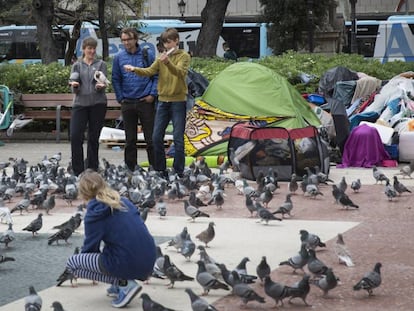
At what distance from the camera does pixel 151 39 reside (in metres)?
42.7

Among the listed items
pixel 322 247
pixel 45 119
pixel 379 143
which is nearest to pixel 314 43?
pixel 45 119

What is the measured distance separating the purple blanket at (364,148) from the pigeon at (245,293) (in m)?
8.63

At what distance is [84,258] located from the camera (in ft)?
20.7

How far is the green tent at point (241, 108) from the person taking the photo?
14.8m

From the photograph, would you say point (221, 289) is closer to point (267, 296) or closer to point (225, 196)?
point (267, 296)

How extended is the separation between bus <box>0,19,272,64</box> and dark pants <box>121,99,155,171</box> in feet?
97.2

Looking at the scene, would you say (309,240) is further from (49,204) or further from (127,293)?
(49,204)

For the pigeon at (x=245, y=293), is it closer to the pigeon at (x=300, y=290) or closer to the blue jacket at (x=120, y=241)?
the pigeon at (x=300, y=290)

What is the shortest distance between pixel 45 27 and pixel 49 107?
7.34 m

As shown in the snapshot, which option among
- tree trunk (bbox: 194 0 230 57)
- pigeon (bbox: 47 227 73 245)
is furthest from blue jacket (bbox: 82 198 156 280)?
tree trunk (bbox: 194 0 230 57)

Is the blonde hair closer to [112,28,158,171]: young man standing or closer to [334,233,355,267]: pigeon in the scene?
[334,233,355,267]: pigeon

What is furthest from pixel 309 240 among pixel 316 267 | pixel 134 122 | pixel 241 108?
pixel 241 108

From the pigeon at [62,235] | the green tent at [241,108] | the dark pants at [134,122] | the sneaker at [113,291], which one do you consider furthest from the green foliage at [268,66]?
the sneaker at [113,291]

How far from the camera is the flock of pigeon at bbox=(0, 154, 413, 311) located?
20.6 feet
